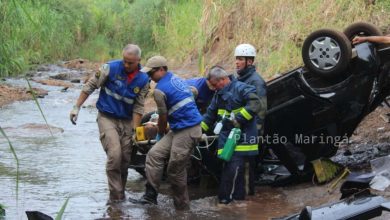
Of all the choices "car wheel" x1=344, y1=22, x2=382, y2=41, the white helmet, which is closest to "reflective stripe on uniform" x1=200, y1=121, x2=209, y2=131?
the white helmet

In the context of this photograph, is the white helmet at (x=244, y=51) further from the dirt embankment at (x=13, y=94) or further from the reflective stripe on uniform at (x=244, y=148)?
the dirt embankment at (x=13, y=94)

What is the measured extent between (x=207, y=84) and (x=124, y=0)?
31.0m

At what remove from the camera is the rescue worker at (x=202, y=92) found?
26.9 ft

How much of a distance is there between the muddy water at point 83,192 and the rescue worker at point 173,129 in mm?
372

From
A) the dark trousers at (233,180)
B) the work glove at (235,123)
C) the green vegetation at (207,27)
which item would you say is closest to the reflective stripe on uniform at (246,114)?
the work glove at (235,123)

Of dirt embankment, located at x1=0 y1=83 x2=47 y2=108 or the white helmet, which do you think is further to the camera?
dirt embankment, located at x1=0 y1=83 x2=47 y2=108

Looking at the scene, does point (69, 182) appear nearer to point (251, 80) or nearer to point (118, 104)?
point (118, 104)

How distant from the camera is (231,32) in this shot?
16906 mm

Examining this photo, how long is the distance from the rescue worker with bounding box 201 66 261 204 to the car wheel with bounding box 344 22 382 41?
186 centimetres

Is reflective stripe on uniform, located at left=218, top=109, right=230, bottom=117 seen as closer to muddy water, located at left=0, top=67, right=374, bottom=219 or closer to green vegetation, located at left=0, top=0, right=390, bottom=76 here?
muddy water, located at left=0, top=67, right=374, bottom=219

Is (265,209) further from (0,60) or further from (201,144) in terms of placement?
Answer: (0,60)

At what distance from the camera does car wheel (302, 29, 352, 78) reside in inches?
298

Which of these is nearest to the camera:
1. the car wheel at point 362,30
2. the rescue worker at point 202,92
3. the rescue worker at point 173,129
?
the rescue worker at point 173,129

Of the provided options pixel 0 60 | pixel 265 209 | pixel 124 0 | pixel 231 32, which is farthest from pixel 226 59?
pixel 124 0
